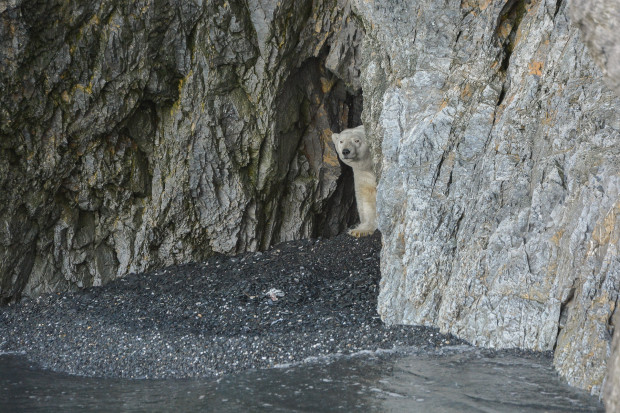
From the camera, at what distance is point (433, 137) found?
6.36m

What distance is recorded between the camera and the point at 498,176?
A: 5832 millimetres

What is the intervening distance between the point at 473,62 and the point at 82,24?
14.0 ft

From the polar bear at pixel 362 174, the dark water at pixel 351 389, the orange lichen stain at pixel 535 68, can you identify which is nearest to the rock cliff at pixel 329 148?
the orange lichen stain at pixel 535 68

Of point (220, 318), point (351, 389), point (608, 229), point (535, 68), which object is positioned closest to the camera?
point (608, 229)

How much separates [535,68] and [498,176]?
36.8 inches

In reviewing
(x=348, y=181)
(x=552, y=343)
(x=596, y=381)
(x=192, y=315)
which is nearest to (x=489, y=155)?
(x=552, y=343)

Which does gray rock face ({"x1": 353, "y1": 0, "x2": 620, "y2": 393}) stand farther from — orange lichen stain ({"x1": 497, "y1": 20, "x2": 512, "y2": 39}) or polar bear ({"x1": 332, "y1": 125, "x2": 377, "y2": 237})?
polar bear ({"x1": 332, "y1": 125, "x2": 377, "y2": 237})

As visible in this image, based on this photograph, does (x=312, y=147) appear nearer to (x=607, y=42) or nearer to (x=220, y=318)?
(x=220, y=318)

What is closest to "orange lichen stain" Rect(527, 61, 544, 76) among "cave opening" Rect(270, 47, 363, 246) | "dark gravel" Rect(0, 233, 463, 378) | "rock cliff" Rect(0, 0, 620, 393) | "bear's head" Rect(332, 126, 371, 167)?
"rock cliff" Rect(0, 0, 620, 393)

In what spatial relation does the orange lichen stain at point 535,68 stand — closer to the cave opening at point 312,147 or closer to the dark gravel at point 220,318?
the dark gravel at point 220,318

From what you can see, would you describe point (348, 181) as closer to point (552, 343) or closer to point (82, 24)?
point (82, 24)

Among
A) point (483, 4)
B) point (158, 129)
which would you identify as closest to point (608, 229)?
point (483, 4)

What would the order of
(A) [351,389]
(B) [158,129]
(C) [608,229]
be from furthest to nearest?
(B) [158,129] → (A) [351,389] → (C) [608,229]

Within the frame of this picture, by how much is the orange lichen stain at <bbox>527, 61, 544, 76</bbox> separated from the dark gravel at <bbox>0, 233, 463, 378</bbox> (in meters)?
2.28
